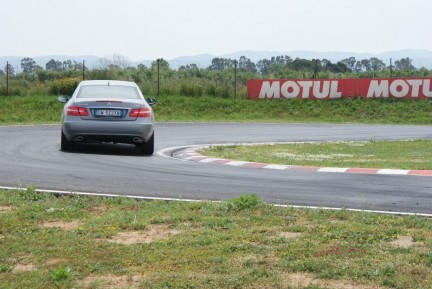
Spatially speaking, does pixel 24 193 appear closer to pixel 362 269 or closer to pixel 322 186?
pixel 322 186

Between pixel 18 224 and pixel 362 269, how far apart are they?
3615 mm

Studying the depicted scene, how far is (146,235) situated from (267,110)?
1131 inches

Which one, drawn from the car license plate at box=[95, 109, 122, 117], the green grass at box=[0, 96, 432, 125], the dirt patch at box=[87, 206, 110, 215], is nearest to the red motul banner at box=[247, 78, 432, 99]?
the green grass at box=[0, 96, 432, 125]

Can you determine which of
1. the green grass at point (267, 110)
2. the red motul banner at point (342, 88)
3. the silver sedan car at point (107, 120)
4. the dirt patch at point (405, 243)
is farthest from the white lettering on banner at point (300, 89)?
the dirt patch at point (405, 243)

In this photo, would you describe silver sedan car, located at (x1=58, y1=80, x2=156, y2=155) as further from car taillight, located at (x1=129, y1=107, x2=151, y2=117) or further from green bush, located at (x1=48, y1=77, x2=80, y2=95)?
green bush, located at (x1=48, y1=77, x2=80, y2=95)

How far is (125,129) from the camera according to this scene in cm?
1573

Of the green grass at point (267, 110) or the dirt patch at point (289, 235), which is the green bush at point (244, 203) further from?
the green grass at point (267, 110)

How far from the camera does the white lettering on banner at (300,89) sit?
3688 cm

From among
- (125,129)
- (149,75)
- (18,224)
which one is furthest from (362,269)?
(149,75)

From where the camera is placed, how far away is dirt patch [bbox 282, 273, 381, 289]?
563cm

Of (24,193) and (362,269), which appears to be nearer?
(362,269)

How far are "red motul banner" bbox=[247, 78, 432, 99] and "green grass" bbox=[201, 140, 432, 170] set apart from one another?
15345mm

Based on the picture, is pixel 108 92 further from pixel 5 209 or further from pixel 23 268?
pixel 23 268

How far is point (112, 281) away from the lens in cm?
586
